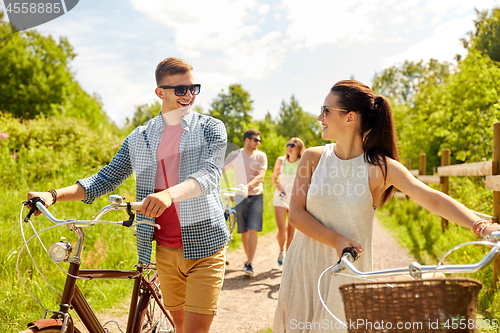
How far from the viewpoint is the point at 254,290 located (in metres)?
5.33

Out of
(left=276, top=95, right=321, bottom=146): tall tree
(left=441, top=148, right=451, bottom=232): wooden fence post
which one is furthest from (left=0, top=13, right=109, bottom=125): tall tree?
(left=276, top=95, right=321, bottom=146): tall tree

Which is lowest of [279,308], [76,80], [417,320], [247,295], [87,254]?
[247,295]

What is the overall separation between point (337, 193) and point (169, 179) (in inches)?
43.0

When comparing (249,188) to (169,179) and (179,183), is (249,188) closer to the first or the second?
(169,179)

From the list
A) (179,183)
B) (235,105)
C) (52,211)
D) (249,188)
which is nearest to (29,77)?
(235,105)

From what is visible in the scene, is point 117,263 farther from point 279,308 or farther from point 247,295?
point 279,308

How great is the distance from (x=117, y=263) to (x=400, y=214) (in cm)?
898

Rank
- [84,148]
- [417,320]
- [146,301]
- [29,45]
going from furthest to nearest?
1. [29,45]
2. [84,148]
3. [146,301]
4. [417,320]

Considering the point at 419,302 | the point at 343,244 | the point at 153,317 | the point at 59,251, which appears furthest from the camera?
the point at 153,317

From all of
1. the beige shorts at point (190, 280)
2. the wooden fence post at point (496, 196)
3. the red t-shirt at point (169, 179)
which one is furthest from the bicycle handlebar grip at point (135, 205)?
the wooden fence post at point (496, 196)

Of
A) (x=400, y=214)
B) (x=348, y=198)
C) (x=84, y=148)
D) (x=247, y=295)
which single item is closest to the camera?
(x=348, y=198)

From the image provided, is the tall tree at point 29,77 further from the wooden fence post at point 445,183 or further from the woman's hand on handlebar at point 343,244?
the woman's hand on handlebar at point 343,244

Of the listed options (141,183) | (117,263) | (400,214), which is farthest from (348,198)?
(400,214)

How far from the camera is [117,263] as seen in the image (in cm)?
537
